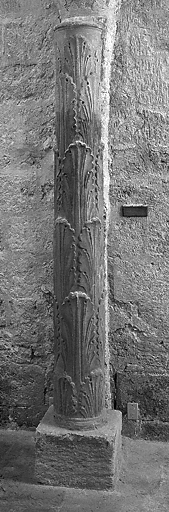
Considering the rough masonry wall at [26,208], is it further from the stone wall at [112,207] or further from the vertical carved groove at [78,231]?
the vertical carved groove at [78,231]

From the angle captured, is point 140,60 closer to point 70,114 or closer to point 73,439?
point 70,114

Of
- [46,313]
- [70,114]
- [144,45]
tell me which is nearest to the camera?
[70,114]

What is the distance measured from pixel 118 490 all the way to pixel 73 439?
0.29m

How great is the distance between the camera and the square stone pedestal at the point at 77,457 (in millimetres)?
2496

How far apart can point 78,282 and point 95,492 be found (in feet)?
2.95

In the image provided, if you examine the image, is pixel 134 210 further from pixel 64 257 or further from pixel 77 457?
pixel 77 457

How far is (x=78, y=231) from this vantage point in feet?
8.20

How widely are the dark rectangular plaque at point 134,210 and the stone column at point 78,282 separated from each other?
0.40m

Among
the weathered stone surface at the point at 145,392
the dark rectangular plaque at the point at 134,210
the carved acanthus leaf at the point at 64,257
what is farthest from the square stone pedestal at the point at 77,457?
the dark rectangular plaque at the point at 134,210

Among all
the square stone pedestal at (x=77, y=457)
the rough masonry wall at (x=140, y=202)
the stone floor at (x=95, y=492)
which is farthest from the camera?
the rough masonry wall at (x=140, y=202)

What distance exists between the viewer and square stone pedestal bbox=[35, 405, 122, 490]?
2496 mm

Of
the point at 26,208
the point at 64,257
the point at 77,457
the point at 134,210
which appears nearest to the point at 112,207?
the point at 134,210

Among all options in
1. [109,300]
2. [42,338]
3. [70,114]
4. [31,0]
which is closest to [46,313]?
[42,338]

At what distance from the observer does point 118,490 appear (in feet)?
8.21
